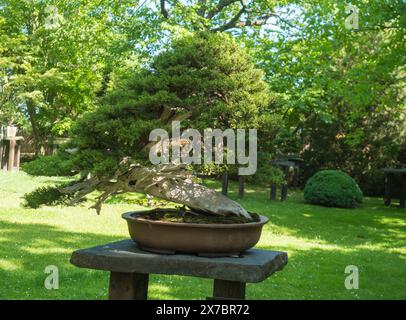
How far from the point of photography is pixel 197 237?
2436 mm

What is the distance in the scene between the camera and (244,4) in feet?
50.0

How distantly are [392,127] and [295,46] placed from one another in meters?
4.54

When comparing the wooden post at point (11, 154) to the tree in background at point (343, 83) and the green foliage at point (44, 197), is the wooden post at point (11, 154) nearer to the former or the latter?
the tree in background at point (343, 83)

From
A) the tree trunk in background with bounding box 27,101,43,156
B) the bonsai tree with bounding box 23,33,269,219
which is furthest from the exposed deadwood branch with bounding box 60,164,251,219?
the tree trunk in background with bounding box 27,101,43,156

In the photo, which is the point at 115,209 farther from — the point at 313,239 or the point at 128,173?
the point at 128,173

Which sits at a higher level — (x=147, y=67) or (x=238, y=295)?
(x=147, y=67)

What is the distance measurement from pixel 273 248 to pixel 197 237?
528 cm

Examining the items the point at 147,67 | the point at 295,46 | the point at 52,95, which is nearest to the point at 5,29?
the point at 52,95

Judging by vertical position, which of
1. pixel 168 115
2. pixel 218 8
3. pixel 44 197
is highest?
pixel 218 8

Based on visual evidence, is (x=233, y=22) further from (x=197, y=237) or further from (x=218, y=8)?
(x=197, y=237)

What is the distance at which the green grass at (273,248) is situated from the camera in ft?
16.6

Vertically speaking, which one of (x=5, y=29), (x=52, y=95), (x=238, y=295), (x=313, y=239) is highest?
(x=5, y=29)

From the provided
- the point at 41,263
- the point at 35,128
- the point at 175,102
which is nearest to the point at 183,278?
the point at 41,263
